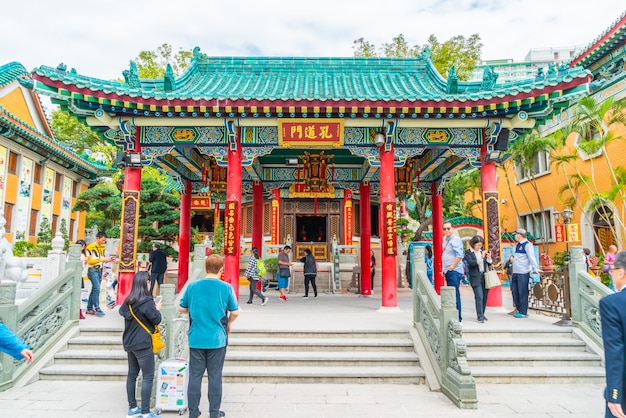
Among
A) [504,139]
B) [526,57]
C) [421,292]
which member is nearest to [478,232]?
[504,139]

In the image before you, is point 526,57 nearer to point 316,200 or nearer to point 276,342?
point 316,200

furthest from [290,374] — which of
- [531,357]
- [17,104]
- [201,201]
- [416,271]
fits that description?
[17,104]

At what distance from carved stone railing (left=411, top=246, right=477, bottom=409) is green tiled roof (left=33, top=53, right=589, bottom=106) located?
4.32 meters

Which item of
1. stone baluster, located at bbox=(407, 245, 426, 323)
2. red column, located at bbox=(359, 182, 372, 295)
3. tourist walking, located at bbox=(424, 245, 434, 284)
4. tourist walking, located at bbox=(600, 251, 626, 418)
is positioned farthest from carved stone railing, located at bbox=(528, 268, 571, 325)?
tourist walking, located at bbox=(424, 245, 434, 284)

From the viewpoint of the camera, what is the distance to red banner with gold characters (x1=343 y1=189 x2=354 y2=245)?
1802cm

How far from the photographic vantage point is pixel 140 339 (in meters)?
4.41

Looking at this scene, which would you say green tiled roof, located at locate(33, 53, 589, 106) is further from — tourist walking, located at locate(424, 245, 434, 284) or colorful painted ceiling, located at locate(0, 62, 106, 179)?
colorful painted ceiling, located at locate(0, 62, 106, 179)

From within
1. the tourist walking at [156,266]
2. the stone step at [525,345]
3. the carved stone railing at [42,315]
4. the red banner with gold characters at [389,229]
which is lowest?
the stone step at [525,345]

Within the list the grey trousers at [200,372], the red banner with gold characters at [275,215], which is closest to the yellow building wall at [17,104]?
the red banner with gold characters at [275,215]

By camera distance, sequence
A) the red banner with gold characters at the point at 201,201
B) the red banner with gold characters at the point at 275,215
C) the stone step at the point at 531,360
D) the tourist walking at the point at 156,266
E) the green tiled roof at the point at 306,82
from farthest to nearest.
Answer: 1. the red banner with gold characters at the point at 275,215
2. the red banner with gold characters at the point at 201,201
3. the tourist walking at the point at 156,266
4. the green tiled roof at the point at 306,82
5. the stone step at the point at 531,360

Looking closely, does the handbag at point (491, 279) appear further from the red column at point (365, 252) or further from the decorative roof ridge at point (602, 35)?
the decorative roof ridge at point (602, 35)

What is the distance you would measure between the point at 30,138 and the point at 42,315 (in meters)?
16.3

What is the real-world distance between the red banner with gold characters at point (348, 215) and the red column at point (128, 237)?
10.2m

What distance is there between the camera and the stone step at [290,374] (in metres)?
5.83
